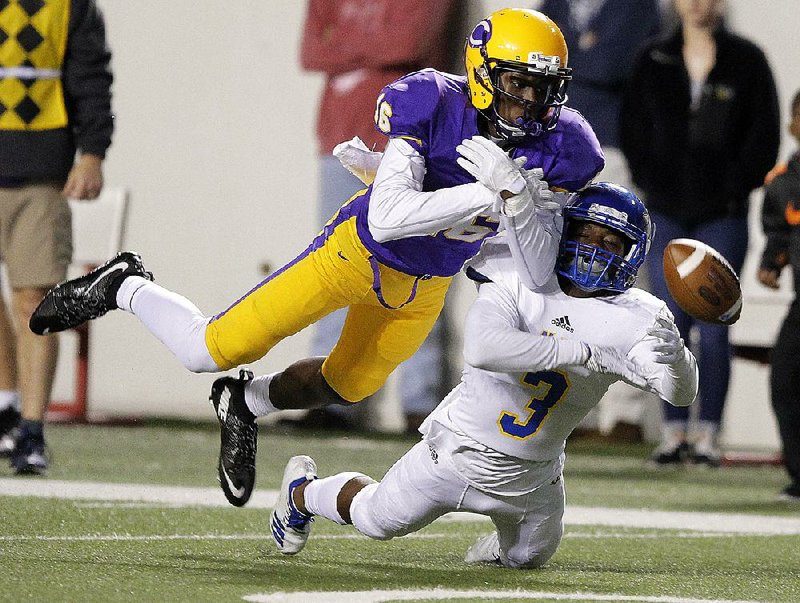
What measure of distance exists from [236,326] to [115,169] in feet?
18.2

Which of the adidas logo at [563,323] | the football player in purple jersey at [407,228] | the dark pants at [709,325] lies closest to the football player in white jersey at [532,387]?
the adidas logo at [563,323]

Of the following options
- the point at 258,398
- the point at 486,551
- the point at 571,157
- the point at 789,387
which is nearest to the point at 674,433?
the point at 789,387

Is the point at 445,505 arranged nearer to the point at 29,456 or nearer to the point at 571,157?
the point at 571,157

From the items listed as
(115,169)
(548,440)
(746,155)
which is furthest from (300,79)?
(548,440)

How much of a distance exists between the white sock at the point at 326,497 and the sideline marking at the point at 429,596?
20.6 inches

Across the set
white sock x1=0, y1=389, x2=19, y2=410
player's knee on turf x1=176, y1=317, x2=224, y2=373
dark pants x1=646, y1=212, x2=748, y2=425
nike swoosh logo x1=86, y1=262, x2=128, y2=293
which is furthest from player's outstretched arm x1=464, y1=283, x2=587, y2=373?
dark pants x1=646, y1=212, x2=748, y2=425

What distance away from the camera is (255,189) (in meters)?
9.03

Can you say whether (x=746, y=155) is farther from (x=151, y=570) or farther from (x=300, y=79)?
(x=151, y=570)

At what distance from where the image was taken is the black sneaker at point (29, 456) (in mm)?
5078

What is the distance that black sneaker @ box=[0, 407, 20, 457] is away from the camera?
5469mm

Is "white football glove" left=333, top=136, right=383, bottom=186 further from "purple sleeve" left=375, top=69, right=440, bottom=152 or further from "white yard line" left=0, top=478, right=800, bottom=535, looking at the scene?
"white yard line" left=0, top=478, right=800, bottom=535

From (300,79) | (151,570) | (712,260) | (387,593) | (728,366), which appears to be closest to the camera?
(387,593)

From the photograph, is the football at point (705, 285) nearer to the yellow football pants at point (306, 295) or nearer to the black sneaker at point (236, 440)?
the yellow football pants at point (306, 295)

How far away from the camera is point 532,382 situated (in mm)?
3490
